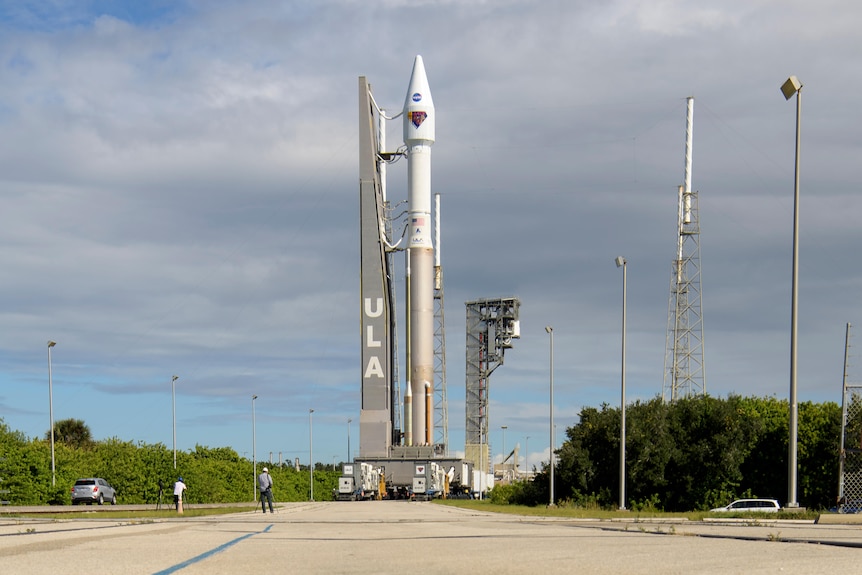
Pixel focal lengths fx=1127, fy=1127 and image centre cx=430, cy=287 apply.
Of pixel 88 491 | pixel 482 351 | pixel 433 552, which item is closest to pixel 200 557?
pixel 433 552

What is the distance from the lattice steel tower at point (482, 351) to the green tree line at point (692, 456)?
58062mm

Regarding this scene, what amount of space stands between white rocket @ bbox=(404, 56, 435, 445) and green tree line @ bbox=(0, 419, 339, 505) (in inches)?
Result: 669

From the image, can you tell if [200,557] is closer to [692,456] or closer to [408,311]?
[692,456]

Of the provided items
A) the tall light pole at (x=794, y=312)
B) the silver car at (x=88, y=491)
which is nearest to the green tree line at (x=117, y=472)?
the silver car at (x=88, y=491)

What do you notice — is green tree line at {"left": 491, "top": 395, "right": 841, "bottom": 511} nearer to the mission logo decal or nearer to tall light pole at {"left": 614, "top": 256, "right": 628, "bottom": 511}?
tall light pole at {"left": 614, "top": 256, "right": 628, "bottom": 511}

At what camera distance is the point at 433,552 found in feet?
47.7

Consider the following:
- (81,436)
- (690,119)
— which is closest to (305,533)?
(690,119)

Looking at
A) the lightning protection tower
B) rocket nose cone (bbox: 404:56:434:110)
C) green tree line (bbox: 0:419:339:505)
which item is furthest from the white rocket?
the lightning protection tower

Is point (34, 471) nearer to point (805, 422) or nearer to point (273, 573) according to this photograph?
point (805, 422)

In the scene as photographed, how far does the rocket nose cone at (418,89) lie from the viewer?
78.5 metres

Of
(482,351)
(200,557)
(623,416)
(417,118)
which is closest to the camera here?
(200,557)

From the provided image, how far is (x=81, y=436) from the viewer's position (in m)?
114

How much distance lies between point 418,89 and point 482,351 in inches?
1648

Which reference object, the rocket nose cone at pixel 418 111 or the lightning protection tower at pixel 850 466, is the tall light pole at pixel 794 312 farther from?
the rocket nose cone at pixel 418 111
